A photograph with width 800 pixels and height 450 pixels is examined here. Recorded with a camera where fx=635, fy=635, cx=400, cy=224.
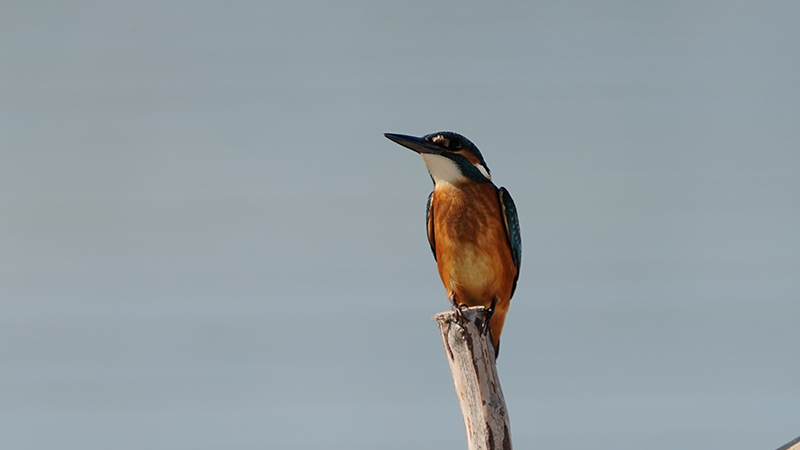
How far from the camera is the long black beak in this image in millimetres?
3662

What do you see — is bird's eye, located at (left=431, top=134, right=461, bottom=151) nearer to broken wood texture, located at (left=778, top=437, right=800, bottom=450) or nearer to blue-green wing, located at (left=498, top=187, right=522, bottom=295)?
blue-green wing, located at (left=498, top=187, right=522, bottom=295)

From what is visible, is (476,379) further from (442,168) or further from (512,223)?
(442,168)

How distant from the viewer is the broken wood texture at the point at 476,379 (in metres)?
3.05

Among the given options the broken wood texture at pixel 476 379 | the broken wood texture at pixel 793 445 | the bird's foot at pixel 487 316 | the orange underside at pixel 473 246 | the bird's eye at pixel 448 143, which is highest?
the bird's eye at pixel 448 143

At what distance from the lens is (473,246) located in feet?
11.3

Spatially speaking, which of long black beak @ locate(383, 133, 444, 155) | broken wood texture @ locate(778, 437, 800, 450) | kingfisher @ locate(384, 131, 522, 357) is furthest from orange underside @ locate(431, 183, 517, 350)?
broken wood texture @ locate(778, 437, 800, 450)

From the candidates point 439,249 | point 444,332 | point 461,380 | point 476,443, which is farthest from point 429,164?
point 476,443

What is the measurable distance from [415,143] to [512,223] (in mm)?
723

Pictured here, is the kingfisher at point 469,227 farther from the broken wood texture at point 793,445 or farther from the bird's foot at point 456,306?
the broken wood texture at point 793,445

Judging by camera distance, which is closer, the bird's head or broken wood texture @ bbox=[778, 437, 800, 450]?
broken wood texture @ bbox=[778, 437, 800, 450]

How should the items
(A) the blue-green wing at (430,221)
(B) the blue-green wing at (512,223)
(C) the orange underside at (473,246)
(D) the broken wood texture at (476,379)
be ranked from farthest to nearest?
1. (A) the blue-green wing at (430,221)
2. (B) the blue-green wing at (512,223)
3. (C) the orange underside at (473,246)
4. (D) the broken wood texture at (476,379)

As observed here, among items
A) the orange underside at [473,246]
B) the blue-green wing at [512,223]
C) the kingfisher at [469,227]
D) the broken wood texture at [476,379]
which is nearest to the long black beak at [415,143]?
the kingfisher at [469,227]

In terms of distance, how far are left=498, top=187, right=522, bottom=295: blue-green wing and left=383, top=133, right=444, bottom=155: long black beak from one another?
455 mm

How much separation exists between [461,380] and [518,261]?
2.85 feet
